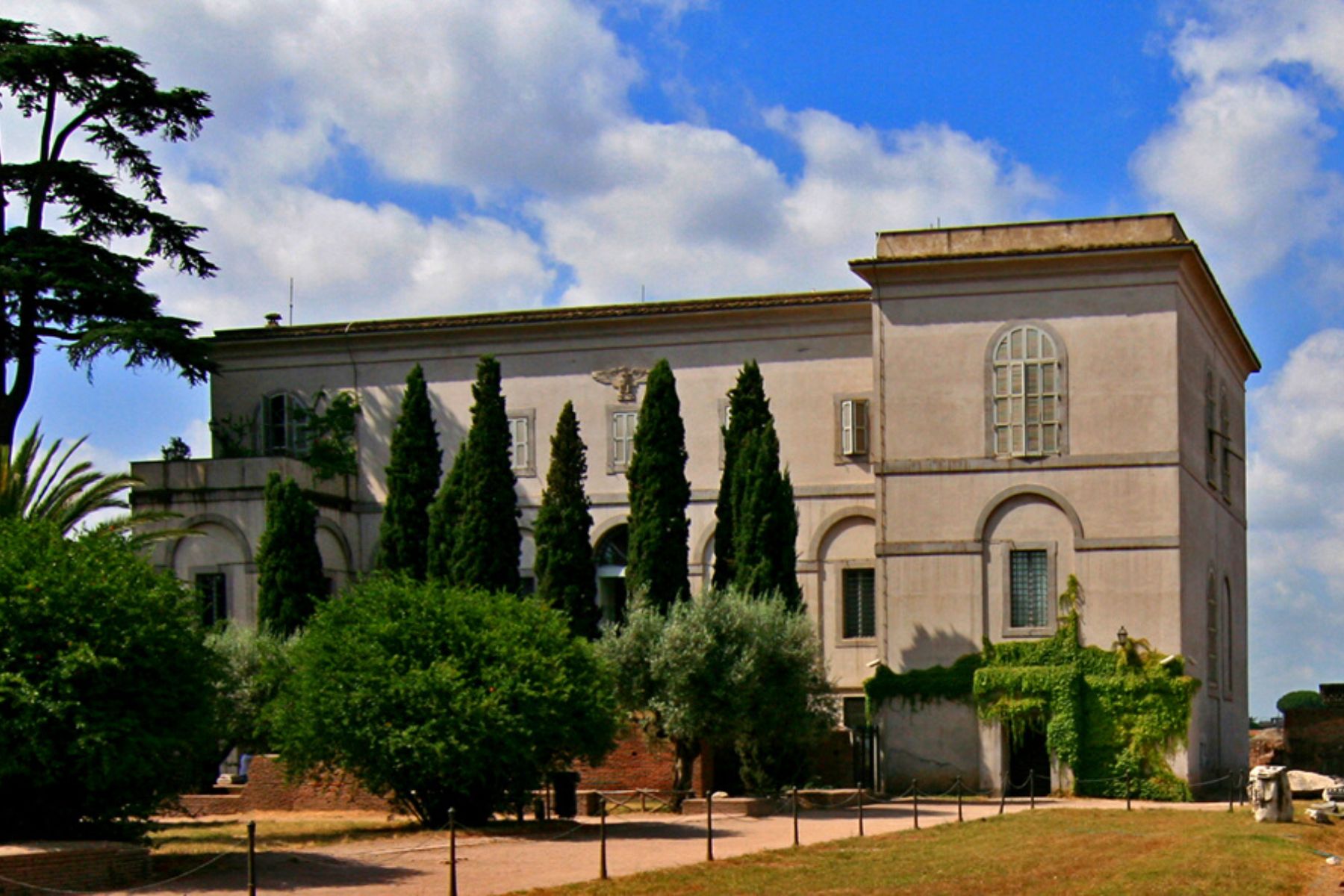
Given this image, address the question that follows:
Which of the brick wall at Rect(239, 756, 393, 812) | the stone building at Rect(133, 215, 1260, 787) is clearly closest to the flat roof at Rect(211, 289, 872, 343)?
the stone building at Rect(133, 215, 1260, 787)

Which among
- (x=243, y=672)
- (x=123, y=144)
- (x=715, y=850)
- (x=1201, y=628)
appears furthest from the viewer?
(x=123, y=144)

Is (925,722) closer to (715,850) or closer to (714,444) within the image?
(714,444)

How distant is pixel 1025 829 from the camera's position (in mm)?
29719

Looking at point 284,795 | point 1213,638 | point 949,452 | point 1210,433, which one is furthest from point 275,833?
point 1210,433

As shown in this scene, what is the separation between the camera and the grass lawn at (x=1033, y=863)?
21234 millimetres

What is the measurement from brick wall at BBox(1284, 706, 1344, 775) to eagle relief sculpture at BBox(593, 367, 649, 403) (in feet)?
68.3

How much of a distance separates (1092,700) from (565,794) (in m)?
12.8

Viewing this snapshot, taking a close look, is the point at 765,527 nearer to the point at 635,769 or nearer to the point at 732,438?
the point at 732,438

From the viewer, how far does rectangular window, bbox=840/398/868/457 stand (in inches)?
1820

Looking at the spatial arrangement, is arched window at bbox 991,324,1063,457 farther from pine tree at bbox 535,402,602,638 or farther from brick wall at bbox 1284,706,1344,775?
brick wall at bbox 1284,706,1344,775

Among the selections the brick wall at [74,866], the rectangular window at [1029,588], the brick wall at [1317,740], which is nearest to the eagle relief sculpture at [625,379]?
the rectangular window at [1029,588]

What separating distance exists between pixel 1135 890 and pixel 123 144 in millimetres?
33912

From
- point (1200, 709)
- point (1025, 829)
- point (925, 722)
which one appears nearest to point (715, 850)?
point (1025, 829)

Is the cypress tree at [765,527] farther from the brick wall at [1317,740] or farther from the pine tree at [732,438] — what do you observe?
the brick wall at [1317,740]
